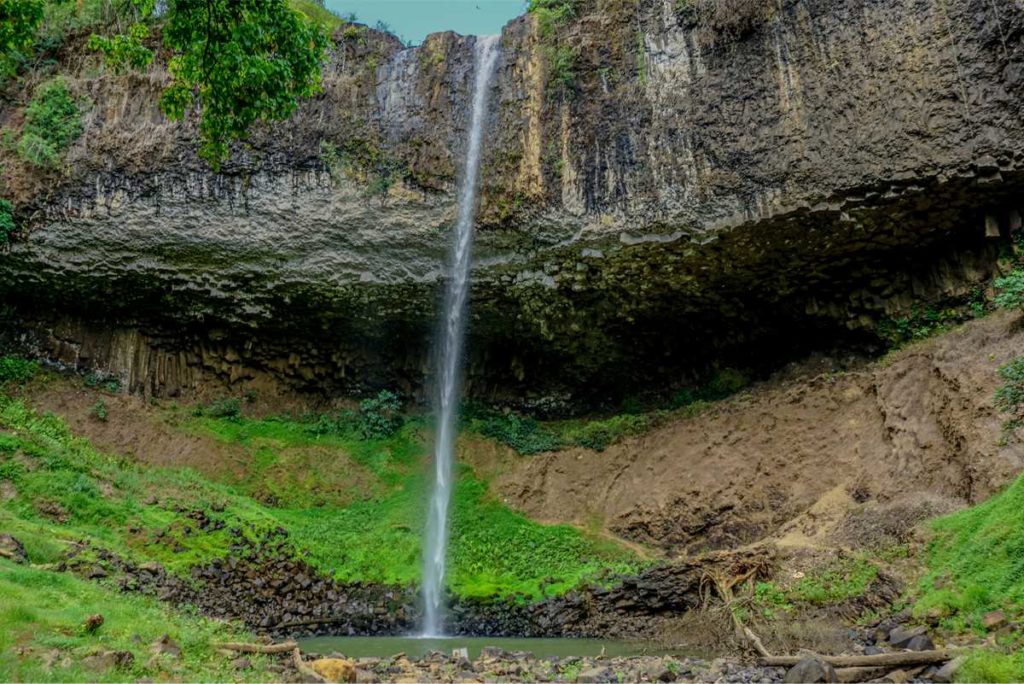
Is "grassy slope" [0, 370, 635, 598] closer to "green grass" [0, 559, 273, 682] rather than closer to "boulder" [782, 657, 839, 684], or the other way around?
"green grass" [0, 559, 273, 682]

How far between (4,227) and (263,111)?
14563 millimetres

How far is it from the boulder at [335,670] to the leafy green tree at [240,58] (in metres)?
5.00

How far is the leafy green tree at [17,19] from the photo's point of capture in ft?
22.8

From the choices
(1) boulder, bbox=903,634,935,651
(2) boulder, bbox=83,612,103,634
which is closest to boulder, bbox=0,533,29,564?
(2) boulder, bbox=83,612,103,634

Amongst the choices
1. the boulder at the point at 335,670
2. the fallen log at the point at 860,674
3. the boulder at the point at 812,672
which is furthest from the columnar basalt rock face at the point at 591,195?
the boulder at the point at 335,670

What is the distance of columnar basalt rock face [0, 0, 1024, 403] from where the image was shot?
15141mm

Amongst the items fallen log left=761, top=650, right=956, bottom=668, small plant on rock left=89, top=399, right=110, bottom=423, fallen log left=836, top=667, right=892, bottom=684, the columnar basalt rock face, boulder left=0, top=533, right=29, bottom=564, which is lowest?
fallen log left=836, top=667, right=892, bottom=684

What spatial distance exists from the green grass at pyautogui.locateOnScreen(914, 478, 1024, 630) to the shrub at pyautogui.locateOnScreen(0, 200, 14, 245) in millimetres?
20413

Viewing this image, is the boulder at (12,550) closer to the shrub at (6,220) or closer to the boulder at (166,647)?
the boulder at (166,647)

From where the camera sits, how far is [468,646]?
36.5 ft

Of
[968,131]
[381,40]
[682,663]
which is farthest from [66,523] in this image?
[968,131]

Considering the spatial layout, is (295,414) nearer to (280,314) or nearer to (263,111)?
(280,314)

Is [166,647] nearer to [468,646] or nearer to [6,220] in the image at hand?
[468,646]

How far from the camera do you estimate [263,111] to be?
7.36 metres
